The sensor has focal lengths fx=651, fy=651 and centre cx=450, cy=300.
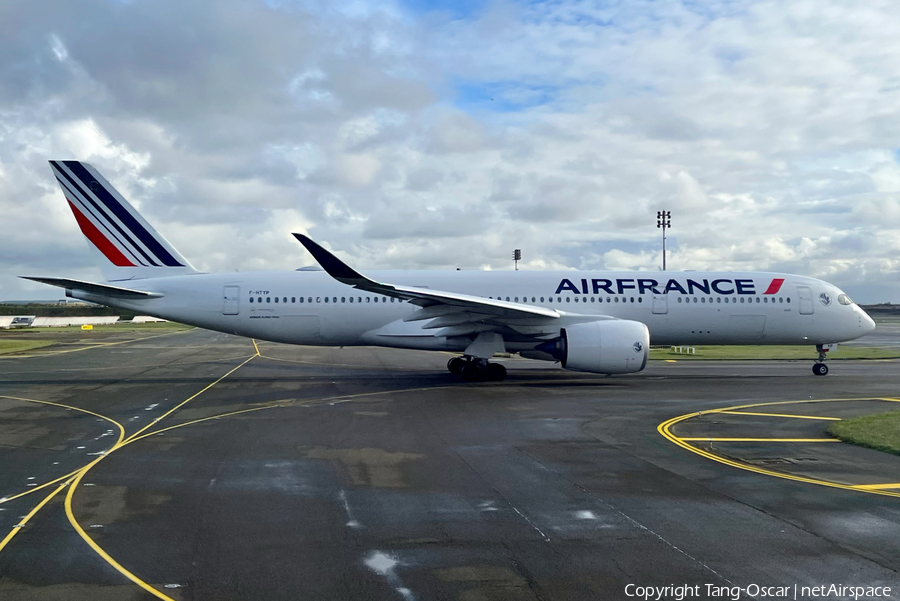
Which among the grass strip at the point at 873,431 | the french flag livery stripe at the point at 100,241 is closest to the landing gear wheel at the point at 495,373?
the grass strip at the point at 873,431

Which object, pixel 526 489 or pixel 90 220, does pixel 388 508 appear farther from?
pixel 90 220

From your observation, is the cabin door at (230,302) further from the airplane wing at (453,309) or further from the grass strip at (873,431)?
the grass strip at (873,431)

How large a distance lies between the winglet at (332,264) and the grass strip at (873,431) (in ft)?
38.6

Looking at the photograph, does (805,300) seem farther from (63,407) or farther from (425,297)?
(63,407)

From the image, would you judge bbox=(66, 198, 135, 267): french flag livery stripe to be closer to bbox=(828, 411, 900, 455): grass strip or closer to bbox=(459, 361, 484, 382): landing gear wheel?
bbox=(459, 361, 484, 382): landing gear wheel

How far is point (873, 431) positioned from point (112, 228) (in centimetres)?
2381

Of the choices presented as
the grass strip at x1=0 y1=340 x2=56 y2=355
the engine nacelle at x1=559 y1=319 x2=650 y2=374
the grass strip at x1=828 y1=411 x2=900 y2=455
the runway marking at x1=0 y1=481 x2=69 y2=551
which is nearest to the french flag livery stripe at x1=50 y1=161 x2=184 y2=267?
the engine nacelle at x1=559 y1=319 x2=650 y2=374

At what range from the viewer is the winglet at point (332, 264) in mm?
17781

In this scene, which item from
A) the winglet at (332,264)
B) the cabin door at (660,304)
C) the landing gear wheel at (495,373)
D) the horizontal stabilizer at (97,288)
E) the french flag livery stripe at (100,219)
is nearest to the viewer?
the winglet at (332,264)

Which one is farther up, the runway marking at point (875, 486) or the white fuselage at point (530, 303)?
the white fuselage at point (530, 303)

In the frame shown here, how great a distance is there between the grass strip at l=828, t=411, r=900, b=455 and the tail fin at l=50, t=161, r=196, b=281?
71.1 feet

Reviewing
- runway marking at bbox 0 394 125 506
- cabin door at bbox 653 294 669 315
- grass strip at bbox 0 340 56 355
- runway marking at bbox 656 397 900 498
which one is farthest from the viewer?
grass strip at bbox 0 340 56 355

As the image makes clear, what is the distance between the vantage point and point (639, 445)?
11.7 meters

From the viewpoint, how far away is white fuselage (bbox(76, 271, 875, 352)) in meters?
23.2
